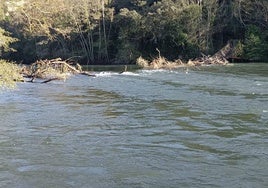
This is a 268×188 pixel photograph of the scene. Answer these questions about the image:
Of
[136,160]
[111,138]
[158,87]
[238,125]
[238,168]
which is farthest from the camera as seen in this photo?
[158,87]

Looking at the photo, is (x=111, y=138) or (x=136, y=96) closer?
(x=111, y=138)

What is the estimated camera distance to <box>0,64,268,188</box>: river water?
9.98 metres

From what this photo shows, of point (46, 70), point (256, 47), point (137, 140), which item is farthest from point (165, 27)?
point (137, 140)

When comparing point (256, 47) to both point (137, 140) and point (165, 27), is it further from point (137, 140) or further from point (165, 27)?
point (137, 140)

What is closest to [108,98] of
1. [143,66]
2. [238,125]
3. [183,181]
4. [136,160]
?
[238,125]

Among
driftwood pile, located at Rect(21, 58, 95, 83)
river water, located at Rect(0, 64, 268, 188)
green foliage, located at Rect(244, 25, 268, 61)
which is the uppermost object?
green foliage, located at Rect(244, 25, 268, 61)

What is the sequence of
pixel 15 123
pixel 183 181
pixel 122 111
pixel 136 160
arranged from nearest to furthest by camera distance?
pixel 183 181
pixel 136 160
pixel 15 123
pixel 122 111

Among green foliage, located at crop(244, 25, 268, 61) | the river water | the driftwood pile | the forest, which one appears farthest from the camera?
the forest

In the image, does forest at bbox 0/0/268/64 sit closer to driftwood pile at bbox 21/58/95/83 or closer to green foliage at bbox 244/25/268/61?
green foliage at bbox 244/25/268/61

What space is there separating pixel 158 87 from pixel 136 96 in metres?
4.33

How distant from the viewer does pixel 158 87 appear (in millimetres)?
28375

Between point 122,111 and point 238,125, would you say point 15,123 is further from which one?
point 238,125

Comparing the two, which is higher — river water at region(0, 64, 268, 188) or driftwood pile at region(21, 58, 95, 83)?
driftwood pile at region(21, 58, 95, 83)

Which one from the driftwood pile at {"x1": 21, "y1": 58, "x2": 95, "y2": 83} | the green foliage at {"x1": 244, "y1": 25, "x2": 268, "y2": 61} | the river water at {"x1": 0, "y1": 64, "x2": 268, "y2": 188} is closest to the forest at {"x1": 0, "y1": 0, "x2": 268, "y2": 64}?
the green foliage at {"x1": 244, "y1": 25, "x2": 268, "y2": 61}
